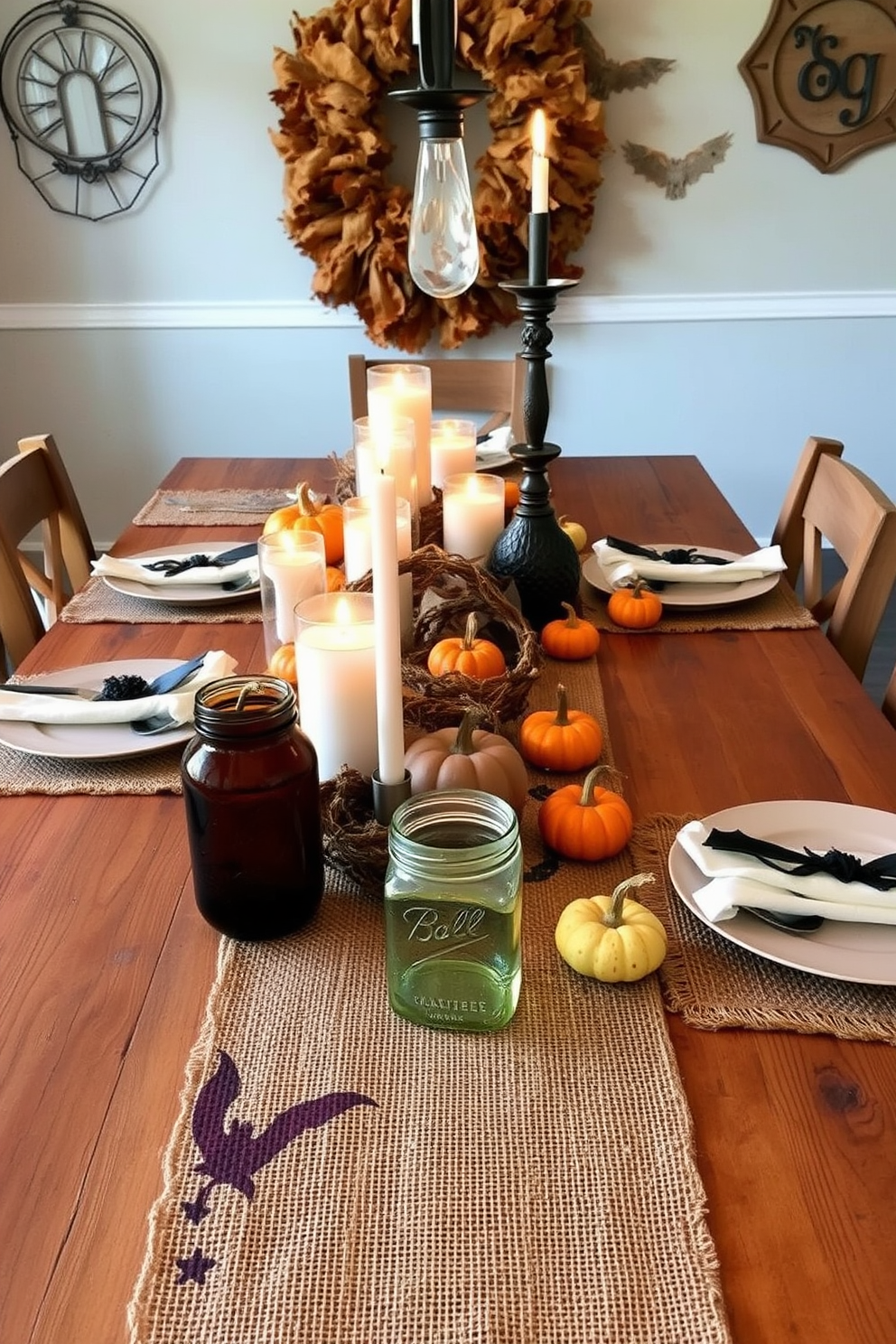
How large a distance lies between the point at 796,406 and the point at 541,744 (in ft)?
8.37

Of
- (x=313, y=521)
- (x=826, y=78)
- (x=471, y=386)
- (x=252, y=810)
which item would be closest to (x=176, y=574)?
(x=313, y=521)

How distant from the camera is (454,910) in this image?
0.69 meters

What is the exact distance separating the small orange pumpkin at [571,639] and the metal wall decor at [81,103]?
2.34m

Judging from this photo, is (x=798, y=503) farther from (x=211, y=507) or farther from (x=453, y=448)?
(x=211, y=507)

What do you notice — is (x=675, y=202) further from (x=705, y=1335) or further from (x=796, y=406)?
(x=705, y=1335)

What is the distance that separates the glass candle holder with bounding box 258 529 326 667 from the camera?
1173 millimetres

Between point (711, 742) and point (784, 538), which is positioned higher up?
point (711, 742)

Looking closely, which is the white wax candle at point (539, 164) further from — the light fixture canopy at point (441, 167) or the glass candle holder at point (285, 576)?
the glass candle holder at point (285, 576)

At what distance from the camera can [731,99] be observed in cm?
285

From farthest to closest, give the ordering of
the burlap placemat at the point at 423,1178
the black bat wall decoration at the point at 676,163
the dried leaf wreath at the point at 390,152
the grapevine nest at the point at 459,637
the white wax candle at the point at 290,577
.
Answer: the black bat wall decoration at the point at 676,163 < the dried leaf wreath at the point at 390,152 < the white wax candle at the point at 290,577 < the grapevine nest at the point at 459,637 < the burlap placemat at the point at 423,1178

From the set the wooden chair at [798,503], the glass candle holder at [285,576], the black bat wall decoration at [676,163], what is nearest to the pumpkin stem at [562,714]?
the glass candle holder at [285,576]

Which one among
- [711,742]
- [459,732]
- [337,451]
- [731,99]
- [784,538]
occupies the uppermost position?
[731,99]

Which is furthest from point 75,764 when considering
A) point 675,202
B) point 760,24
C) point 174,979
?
point 760,24

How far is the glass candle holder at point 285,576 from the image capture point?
1.17m
